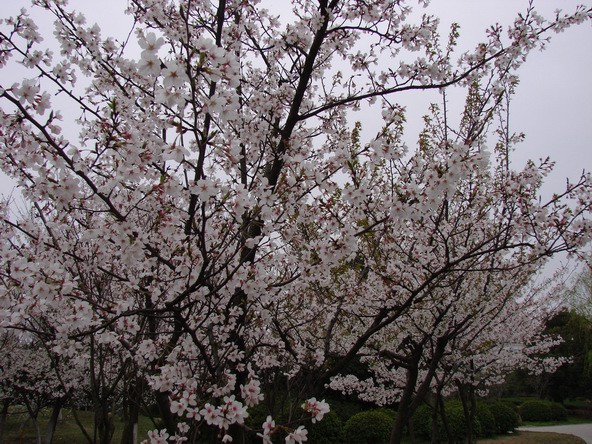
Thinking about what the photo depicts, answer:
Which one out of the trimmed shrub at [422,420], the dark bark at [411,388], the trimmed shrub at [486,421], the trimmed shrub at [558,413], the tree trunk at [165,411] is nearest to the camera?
the tree trunk at [165,411]

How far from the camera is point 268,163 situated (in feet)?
14.8

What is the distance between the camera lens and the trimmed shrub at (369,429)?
39.5ft

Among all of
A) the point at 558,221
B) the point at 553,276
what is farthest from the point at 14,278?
the point at 553,276

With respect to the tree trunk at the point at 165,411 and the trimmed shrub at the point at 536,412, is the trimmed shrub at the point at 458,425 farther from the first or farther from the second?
the tree trunk at the point at 165,411

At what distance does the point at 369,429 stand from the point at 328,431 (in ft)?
3.84

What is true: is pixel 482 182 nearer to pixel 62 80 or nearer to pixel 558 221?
pixel 558 221

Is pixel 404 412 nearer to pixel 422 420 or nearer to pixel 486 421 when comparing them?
pixel 422 420

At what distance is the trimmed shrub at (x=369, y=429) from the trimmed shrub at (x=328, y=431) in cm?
26

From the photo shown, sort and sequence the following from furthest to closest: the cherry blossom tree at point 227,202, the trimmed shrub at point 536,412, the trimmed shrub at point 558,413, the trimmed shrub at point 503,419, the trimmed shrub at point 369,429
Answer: the trimmed shrub at point 558,413 < the trimmed shrub at point 536,412 < the trimmed shrub at point 503,419 < the trimmed shrub at point 369,429 < the cherry blossom tree at point 227,202

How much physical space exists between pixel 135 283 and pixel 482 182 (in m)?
5.76

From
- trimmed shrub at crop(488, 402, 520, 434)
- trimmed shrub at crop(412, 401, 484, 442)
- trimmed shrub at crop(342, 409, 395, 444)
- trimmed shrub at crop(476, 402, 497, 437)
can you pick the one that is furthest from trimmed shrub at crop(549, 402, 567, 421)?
trimmed shrub at crop(342, 409, 395, 444)

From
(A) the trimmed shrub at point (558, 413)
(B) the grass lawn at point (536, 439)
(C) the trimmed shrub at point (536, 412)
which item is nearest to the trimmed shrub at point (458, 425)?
(B) the grass lawn at point (536, 439)

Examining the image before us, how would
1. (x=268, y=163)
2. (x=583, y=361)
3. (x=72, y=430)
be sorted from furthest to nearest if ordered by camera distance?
(x=583, y=361)
(x=72, y=430)
(x=268, y=163)

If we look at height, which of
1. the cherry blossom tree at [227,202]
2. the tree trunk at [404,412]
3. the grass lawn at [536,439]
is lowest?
the grass lawn at [536,439]
